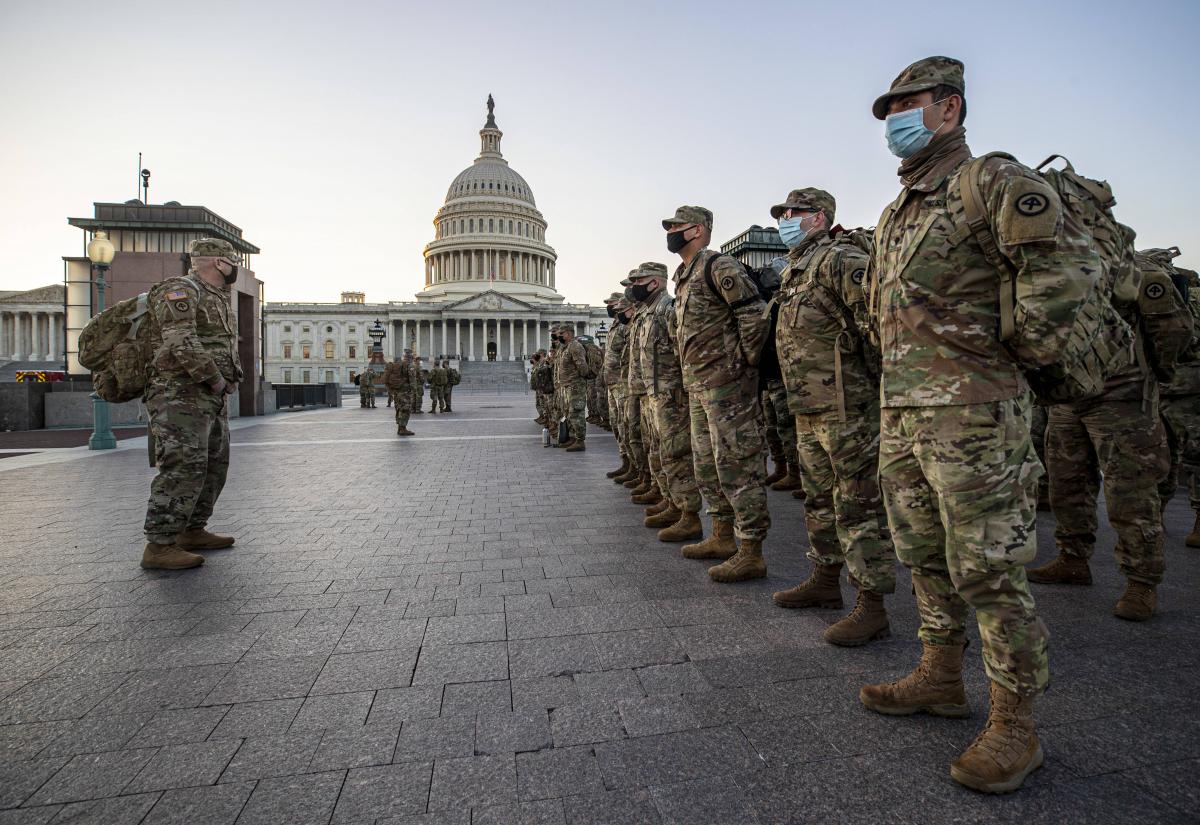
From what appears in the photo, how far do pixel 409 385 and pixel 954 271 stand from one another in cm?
1700

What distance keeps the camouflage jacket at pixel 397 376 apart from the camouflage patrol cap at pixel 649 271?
12045 millimetres

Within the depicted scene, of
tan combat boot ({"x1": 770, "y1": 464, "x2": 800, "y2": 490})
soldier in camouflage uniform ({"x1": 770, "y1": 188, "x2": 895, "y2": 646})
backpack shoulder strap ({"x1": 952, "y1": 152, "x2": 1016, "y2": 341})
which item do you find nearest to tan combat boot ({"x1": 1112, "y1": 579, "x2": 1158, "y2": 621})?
soldier in camouflage uniform ({"x1": 770, "y1": 188, "x2": 895, "y2": 646})

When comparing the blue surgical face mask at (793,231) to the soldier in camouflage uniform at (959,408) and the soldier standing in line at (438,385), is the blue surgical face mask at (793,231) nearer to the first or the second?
the soldier in camouflage uniform at (959,408)

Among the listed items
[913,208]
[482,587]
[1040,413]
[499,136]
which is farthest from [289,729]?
[499,136]

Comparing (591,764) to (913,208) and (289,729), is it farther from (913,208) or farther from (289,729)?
(913,208)

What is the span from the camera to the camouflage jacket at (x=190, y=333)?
479cm

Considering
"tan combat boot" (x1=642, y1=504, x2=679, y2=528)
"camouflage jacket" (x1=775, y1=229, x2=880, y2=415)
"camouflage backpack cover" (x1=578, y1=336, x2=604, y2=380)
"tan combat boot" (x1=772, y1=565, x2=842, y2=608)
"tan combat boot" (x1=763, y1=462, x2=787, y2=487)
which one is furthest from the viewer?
"camouflage backpack cover" (x1=578, y1=336, x2=604, y2=380)

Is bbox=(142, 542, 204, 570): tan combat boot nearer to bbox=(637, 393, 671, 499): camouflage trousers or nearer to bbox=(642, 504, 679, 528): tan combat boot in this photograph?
bbox=(642, 504, 679, 528): tan combat boot

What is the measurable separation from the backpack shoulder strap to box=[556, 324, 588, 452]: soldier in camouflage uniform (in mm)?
9950

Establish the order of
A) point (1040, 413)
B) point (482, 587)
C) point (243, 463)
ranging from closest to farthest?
point (482, 587) < point (1040, 413) < point (243, 463)

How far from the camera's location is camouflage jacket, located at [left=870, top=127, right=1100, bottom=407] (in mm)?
2096

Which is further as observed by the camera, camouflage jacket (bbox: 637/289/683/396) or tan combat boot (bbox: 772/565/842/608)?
camouflage jacket (bbox: 637/289/683/396)

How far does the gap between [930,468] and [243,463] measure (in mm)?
10995

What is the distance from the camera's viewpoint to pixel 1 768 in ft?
7.33
